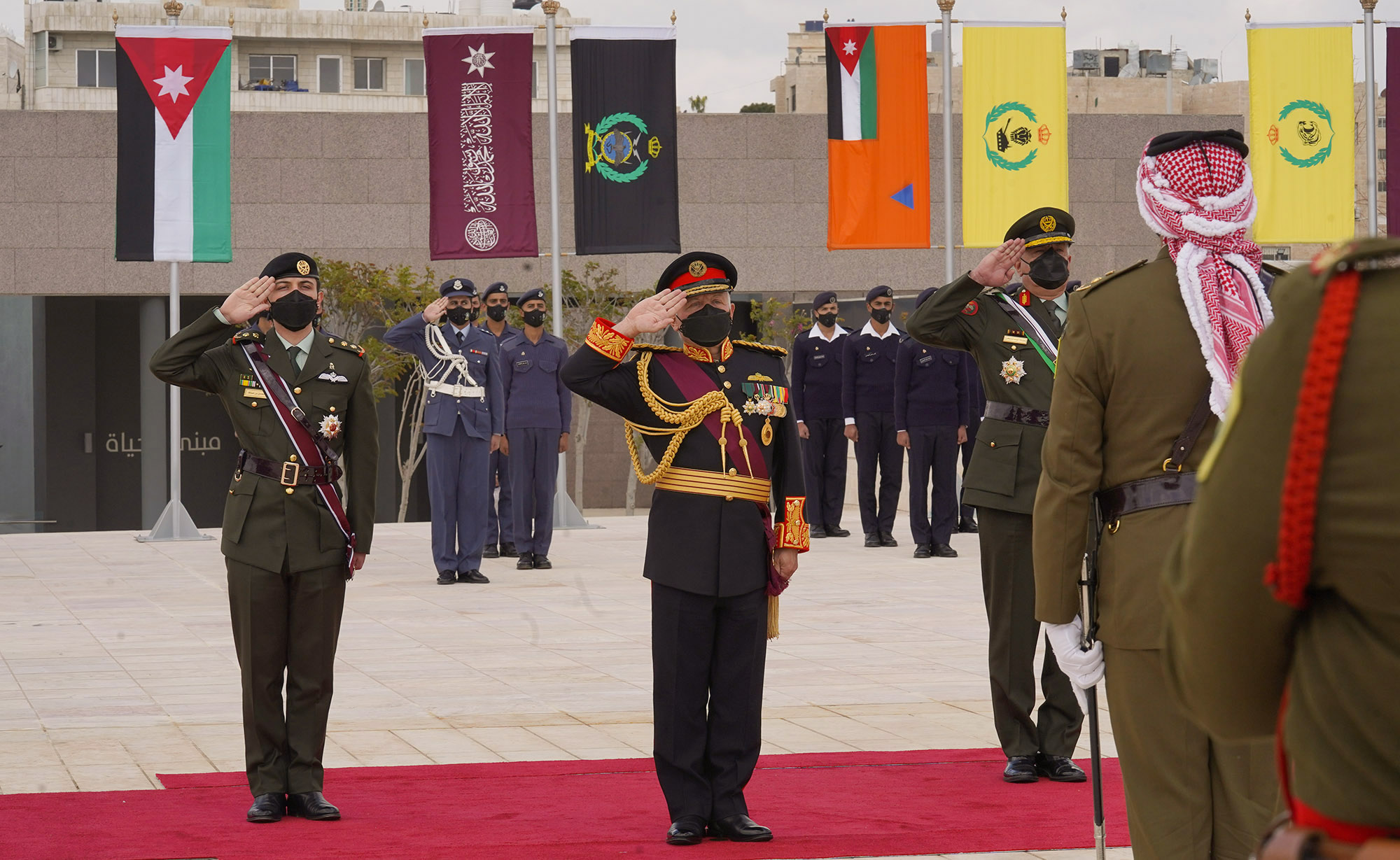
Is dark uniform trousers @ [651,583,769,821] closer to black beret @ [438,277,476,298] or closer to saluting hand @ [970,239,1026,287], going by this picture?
saluting hand @ [970,239,1026,287]

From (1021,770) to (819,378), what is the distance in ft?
33.0

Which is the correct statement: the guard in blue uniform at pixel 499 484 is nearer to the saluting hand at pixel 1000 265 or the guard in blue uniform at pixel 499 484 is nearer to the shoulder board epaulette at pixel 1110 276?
the saluting hand at pixel 1000 265

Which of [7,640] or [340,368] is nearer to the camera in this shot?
[340,368]

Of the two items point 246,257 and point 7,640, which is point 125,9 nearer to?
point 246,257

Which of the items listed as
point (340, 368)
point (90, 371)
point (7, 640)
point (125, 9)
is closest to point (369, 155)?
point (90, 371)

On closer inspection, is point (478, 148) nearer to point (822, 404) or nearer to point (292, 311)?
point (822, 404)

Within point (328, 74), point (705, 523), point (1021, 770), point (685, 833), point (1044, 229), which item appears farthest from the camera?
point (328, 74)

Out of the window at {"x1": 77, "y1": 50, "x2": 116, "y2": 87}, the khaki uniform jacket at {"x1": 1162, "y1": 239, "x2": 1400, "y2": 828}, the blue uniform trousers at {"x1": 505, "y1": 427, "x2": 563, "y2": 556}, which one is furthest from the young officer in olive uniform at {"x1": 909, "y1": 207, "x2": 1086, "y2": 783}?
the window at {"x1": 77, "y1": 50, "x2": 116, "y2": 87}

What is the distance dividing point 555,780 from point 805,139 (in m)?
20.4

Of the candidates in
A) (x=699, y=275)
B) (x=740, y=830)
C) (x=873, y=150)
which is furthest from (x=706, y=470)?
(x=873, y=150)

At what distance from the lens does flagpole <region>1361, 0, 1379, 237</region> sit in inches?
647

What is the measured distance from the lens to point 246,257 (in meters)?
24.0

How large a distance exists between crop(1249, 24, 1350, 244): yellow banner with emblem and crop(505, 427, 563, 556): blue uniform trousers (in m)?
7.27

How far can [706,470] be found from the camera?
5098 millimetres
